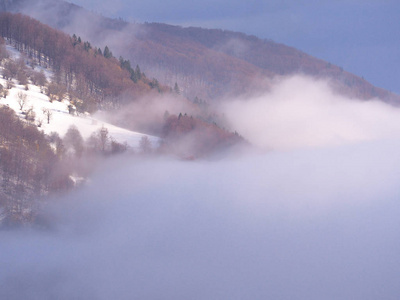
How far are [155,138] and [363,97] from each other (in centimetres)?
15402

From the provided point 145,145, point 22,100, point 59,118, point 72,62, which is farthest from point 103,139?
point 72,62

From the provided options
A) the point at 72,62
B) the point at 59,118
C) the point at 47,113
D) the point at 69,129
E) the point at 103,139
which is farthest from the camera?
the point at 72,62

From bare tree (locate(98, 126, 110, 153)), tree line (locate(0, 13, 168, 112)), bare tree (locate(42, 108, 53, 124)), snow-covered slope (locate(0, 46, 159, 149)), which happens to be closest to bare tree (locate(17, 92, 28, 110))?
snow-covered slope (locate(0, 46, 159, 149))

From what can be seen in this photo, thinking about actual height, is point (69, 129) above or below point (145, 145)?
below

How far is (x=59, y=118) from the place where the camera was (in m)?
49.8

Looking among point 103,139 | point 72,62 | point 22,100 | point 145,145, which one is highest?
point 72,62

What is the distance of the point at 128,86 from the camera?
75.4 metres

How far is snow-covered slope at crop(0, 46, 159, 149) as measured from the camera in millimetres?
46706

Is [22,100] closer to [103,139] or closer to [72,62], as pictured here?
[103,139]

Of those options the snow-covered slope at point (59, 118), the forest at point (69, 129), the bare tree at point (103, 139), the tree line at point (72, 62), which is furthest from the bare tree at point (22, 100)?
the tree line at point (72, 62)

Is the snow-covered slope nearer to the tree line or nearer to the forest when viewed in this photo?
the forest

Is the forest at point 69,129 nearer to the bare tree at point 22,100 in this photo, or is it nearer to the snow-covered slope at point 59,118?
the bare tree at point 22,100

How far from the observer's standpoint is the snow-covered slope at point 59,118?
46706mm

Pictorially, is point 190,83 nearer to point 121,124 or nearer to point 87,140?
point 121,124
